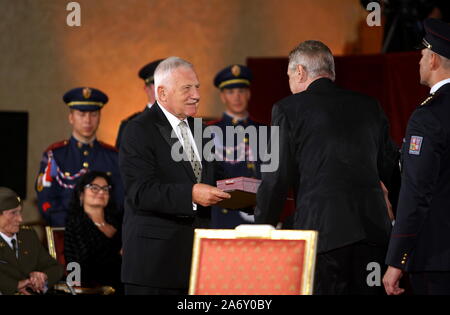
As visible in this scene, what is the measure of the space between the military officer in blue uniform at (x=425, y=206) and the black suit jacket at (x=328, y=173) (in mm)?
78

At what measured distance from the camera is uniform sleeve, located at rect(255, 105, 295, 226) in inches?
120

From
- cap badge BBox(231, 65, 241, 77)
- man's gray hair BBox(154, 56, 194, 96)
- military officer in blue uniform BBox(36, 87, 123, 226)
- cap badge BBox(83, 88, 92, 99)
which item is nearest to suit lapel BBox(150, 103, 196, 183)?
man's gray hair BBox(154, 56, 194, 96)

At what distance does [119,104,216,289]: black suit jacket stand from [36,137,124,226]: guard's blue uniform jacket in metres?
2.02

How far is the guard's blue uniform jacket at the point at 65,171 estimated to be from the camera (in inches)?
214

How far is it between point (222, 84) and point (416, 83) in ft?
4.54

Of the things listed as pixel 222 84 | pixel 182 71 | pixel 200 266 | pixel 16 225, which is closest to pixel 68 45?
pixel 222 84

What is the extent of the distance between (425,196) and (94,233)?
101 inches

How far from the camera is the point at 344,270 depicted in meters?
2.99

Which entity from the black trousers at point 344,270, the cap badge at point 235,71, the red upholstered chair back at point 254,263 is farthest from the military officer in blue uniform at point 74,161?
the red upholstered chair back at point 254,263

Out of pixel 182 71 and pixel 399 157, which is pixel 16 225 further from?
pixel 399 157

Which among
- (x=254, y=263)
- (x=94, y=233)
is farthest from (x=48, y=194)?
(x=254, y=263)

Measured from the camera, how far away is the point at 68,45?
6852 mm

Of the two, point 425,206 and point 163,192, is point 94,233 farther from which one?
point 425,206

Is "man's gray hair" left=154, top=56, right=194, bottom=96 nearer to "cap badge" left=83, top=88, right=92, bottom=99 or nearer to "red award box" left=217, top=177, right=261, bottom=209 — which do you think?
"red award box" left=217, top=177, right=261, bottom=209
